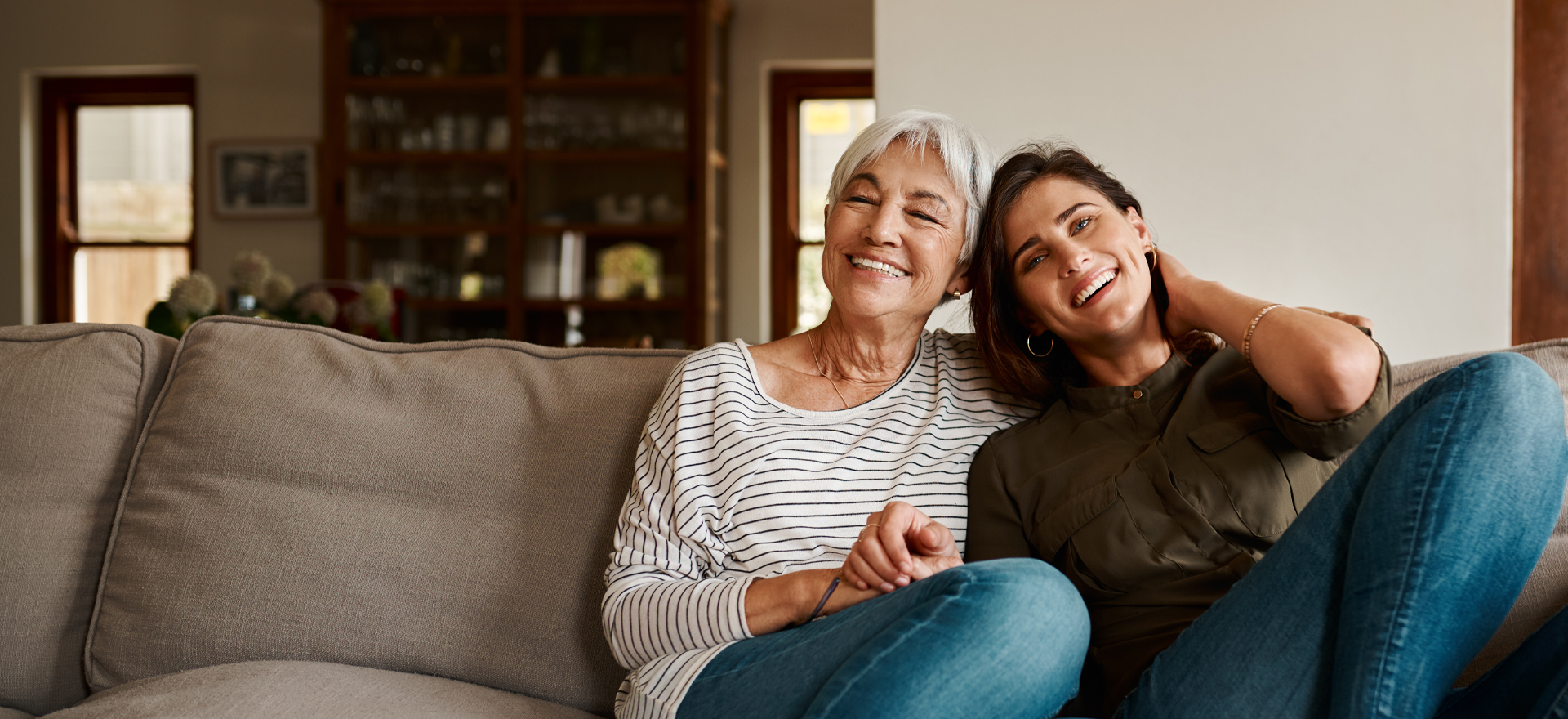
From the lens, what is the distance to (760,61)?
4.86m

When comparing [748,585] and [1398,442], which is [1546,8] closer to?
[1398,442]

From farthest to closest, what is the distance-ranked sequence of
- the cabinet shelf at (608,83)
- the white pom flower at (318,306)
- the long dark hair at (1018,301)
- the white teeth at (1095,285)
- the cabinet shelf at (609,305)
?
1. the cabinet shelf at (609,305)
2. the cabinet shelf at (608,83)
3. the white pom flower at (318,306)
4. the long dark hair at (1018,301)
5. the white teeth at (1095,285)

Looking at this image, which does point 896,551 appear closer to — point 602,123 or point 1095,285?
point 1095,285

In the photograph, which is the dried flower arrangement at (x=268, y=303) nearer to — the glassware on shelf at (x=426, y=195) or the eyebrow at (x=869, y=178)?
the eyebrow at (x=869, y=178)

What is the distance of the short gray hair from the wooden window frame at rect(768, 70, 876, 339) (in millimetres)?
3515

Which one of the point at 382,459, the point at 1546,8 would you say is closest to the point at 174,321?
the point at 382,459

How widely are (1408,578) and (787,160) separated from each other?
422cm

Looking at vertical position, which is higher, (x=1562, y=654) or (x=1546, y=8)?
(x=1546, y=8)

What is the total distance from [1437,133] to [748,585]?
1679 millimetres

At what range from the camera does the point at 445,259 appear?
4742 mm

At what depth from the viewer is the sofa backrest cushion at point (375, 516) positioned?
1298mm

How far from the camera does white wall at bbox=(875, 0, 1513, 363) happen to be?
1.95 meters

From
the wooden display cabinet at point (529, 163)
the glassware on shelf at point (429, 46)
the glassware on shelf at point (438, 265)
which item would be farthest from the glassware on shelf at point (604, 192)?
the glassware on shelf at point (429, 46)

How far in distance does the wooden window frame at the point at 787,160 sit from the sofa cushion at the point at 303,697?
147 inches
